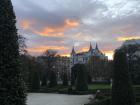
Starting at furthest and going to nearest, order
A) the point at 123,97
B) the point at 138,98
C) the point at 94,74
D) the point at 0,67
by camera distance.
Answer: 1. the point at 94,74
2. the point at 138,98
3. the point at 123,97
4. the point at 0,67

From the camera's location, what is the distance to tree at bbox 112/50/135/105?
63.1ft

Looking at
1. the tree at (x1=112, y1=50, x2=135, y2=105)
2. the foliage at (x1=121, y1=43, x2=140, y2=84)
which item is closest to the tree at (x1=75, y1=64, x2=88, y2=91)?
the foliage at (x1=121, y1=43, x2=140, y2=84)

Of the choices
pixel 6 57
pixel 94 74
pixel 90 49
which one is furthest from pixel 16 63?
pixel 90 49

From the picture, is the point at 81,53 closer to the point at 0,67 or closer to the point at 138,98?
the point at 138,98

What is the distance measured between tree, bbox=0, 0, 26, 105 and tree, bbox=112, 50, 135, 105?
11020 mm

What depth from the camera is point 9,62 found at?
8789 millimetres

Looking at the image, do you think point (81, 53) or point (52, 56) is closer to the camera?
point (52, 56)

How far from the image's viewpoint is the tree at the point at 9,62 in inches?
341

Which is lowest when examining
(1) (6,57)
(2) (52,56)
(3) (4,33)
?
(1) (6,57)

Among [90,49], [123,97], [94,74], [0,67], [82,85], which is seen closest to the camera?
[0,67]

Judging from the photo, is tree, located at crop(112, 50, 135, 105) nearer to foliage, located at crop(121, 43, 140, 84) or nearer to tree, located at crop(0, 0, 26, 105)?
tree, located at crop(0, 0, 26, 105)

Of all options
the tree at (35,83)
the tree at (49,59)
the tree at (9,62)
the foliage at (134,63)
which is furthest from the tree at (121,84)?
the tree at (49,59)

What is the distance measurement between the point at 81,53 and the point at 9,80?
569 ft

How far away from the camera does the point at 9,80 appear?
8.73 meters
